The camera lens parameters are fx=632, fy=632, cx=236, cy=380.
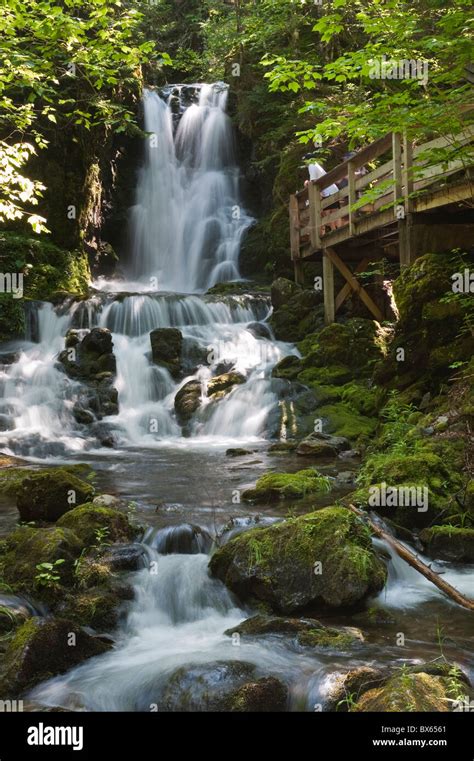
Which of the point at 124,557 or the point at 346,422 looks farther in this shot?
the point at 346,422

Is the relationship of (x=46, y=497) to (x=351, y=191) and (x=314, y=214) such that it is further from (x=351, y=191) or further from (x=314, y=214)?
(x=314, y=214)

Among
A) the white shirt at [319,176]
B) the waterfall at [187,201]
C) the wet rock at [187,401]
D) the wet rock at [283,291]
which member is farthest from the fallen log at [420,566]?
the waterfall at [187,201]

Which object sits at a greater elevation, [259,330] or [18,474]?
[259,330]

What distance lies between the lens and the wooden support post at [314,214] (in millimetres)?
14617

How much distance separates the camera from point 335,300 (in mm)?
14930

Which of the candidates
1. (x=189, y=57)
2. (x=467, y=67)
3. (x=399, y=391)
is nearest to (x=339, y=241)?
(x=399, y=391)

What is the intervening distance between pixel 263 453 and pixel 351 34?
1678cm

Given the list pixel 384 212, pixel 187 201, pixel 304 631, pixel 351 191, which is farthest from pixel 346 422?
pixel 187 201

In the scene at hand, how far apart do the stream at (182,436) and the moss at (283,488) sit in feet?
0.89

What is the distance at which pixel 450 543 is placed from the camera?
585 cm

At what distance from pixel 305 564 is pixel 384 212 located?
754 centimetres

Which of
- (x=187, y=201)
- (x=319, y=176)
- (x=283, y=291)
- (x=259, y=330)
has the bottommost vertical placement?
(x=259, y=330)

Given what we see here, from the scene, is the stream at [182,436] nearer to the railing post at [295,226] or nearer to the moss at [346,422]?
the moss at [346,422]
